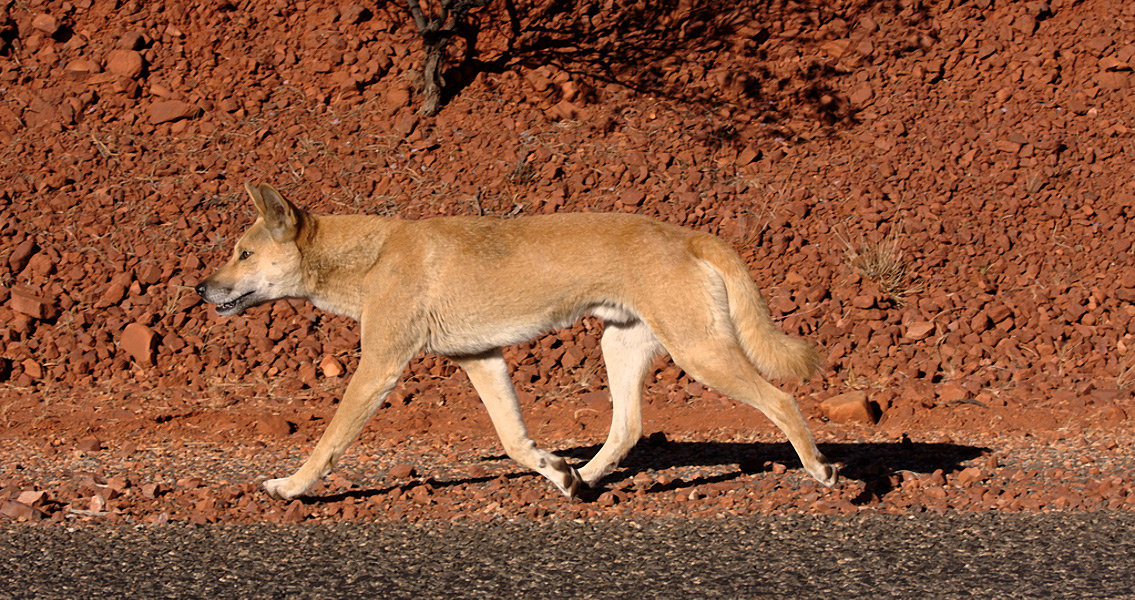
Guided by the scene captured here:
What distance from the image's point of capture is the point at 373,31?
45.2 ft

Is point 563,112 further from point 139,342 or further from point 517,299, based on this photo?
point 517,299

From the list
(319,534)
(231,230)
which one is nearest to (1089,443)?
(319,534)

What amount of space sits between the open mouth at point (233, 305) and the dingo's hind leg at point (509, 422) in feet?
4.05

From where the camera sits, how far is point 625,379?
685cm

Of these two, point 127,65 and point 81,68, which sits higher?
point 127,65

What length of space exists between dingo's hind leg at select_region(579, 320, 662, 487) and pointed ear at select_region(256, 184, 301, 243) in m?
1.85

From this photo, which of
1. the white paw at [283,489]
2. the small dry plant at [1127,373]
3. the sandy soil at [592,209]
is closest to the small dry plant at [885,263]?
the sandy soil at [592,209]

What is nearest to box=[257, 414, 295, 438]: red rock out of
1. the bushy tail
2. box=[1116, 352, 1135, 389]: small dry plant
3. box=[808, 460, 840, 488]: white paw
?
the bushy tail

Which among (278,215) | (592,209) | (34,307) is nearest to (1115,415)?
(592,209)

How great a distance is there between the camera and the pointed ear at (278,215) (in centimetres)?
651

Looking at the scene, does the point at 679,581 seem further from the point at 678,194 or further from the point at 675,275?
the point at 678,194

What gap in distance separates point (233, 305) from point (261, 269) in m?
0.27

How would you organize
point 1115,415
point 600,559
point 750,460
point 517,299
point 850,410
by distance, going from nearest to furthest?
point 600,559
point 517,299
point 750,460
point 1115,415
point 850,410

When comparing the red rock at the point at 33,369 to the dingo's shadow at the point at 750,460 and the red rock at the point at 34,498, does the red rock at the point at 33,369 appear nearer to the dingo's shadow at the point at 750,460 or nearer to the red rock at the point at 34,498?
the red rock at the point at 34,498
